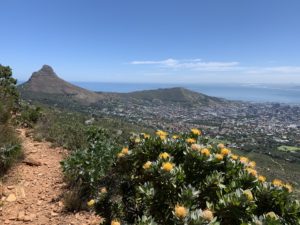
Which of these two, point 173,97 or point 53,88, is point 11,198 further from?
point 173,97

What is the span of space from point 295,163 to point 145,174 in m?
49.9

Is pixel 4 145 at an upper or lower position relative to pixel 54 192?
upper

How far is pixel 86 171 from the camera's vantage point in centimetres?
448

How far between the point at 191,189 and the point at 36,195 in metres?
3.52

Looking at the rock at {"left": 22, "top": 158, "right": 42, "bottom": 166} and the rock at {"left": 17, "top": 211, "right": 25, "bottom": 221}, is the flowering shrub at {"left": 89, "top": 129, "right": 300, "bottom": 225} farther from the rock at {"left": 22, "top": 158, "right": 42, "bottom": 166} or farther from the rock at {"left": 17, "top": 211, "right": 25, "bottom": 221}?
the rock at {"left": 22, "top": 158, "right": 42, "bottom": 166}

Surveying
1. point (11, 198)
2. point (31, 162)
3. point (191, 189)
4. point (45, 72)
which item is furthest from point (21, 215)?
point (45, 72)

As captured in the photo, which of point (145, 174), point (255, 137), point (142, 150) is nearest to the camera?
point (145, 174)

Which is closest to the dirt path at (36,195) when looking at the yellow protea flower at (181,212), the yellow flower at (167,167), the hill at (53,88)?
the yellow flower at (167,167)

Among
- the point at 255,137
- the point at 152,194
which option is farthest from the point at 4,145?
the point at 255,137

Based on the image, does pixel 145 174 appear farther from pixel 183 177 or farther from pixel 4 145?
pixel 4 145

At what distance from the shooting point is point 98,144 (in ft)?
17.0

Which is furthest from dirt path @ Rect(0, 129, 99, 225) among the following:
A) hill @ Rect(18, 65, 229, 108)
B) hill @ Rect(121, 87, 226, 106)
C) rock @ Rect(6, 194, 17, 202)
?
hill @ Rect(121, 87, 226, 106)

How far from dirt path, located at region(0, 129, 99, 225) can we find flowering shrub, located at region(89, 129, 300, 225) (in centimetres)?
101

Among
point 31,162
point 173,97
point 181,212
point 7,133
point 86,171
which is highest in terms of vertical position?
point 181,212
